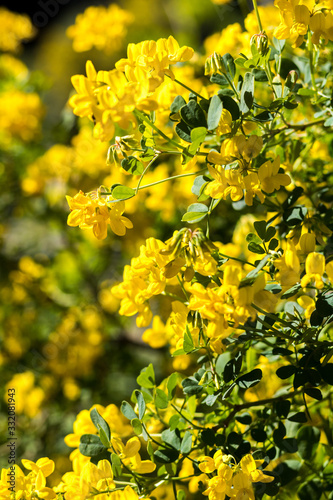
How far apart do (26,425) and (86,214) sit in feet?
5.10

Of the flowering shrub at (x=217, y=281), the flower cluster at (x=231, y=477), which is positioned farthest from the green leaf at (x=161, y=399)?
the flower cluster at (x=231, y=477)

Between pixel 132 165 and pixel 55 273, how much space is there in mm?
1601

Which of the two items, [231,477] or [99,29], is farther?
[99,29]

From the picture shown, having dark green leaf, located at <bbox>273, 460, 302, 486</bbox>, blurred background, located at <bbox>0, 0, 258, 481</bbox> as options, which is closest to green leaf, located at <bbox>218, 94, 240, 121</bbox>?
dark green leaf, located at <bbox>273, 460, 302, 486</bbox>

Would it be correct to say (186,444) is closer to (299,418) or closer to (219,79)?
(299,418)

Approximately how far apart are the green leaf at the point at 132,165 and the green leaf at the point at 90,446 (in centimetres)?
32

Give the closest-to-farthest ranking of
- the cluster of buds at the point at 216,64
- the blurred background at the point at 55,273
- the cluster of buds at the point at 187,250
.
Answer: the cluster of buds at the point at 187,250 < the cluster of buds at the point at 216,64 < the blurred background at the point at 55,273


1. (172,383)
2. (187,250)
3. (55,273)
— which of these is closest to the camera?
(187,250)

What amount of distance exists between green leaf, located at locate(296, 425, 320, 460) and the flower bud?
1.55ft

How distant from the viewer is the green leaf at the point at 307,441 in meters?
0.68

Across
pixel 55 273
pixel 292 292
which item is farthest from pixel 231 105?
pixel 55 273

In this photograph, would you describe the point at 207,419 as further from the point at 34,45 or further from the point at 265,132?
the point at 34,45

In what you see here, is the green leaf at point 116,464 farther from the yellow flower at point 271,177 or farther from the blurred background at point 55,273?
the blurred background at point 55,273

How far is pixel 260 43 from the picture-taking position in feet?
1.95
